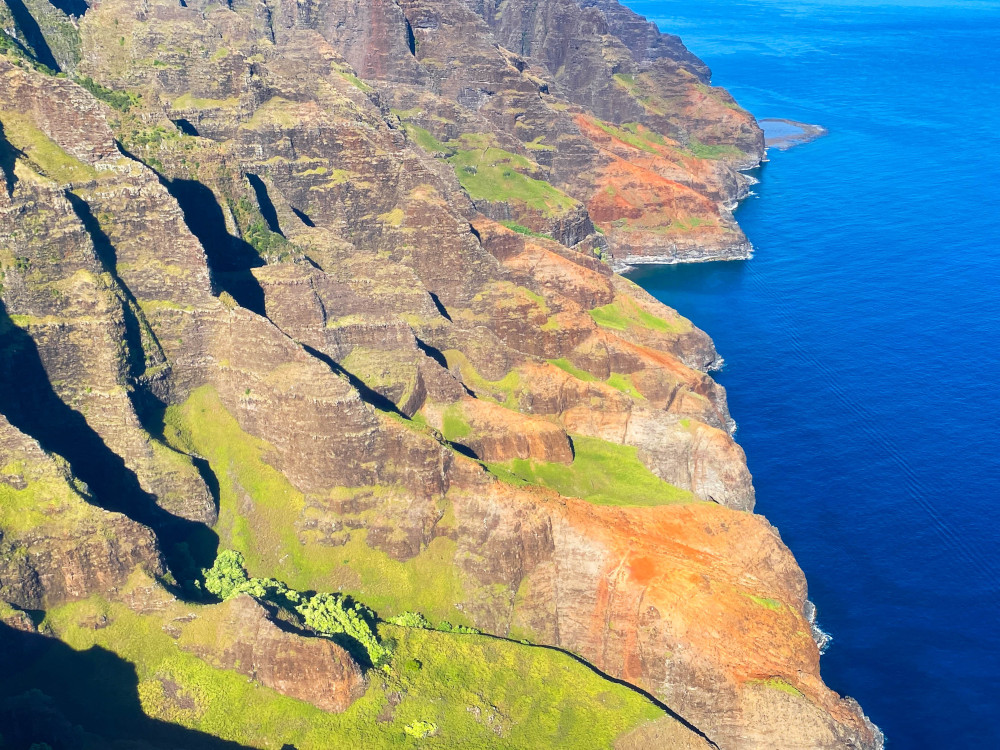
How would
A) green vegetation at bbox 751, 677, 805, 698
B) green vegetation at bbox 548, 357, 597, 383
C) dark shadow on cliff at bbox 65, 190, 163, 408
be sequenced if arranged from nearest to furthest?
green vegetation at bbox 751, 677, 805, 698 < dark shadow on cliff at bbox 65, 190, 163, 408 < green vegetation at bbox 548, 357, 597, 383

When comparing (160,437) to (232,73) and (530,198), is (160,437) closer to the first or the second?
(232,73)

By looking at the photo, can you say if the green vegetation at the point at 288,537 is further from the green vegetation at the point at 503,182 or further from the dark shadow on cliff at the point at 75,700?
the green vegetation at the point at 503,182

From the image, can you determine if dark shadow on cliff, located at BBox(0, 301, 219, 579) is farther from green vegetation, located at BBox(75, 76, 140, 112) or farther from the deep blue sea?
the deep blue sea

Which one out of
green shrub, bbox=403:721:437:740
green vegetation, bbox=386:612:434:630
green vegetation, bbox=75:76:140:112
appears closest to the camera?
green shrub, bbox=403:721:437:740

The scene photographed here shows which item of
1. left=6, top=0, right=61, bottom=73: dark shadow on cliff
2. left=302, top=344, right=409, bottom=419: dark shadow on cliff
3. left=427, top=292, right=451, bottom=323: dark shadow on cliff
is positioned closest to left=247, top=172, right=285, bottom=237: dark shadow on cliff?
left=302, top=344, right=409, bottom=419: dark shadow on cliff

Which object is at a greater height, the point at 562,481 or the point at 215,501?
the point at 215,501

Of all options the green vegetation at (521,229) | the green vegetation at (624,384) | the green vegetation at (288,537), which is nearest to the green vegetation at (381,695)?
the green vegetation at (288,537)

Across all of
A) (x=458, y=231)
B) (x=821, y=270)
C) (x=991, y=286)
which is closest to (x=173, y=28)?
(x=458, y=231)
